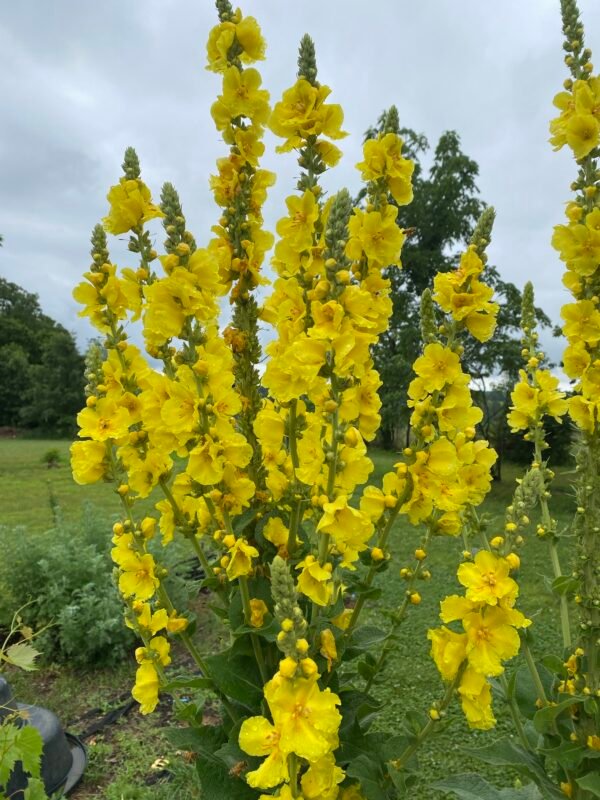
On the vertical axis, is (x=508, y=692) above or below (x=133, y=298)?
below

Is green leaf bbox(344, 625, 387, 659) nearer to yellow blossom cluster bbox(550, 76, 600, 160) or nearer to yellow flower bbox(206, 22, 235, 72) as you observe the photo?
yellow flower bbox(206, 22, 235, 72)

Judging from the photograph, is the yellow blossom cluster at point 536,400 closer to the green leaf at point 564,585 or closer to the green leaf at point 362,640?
the green leaf at point 564,585

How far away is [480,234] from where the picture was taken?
152 centimetres

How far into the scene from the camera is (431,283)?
1219 cm

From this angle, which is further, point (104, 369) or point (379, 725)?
point (379, 725)

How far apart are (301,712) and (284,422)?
2.13ft

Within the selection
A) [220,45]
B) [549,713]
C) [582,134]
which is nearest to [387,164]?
[220,45]

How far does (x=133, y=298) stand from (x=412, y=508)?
890 mm

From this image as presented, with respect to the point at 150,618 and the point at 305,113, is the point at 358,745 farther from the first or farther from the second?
the point at 305,113

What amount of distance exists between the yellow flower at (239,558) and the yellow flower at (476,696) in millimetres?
582

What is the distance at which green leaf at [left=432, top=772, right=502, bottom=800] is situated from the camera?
1.78 meters

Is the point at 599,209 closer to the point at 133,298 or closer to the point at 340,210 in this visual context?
the point at 340,210

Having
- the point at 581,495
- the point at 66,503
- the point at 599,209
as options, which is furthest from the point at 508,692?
the point at 66,503

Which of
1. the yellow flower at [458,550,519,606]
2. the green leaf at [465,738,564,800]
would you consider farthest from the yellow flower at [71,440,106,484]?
the green leaf at [465,738,564,800]
